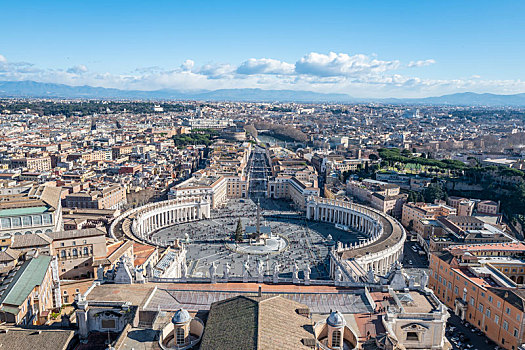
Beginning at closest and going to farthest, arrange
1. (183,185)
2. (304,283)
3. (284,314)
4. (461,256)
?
(284,314) < (304,283) < (461,256) < (183,185)

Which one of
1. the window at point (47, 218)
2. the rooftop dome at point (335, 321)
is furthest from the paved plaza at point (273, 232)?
the rooftop dome at point (335, 321)

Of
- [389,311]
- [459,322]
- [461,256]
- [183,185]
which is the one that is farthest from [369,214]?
[389,311]

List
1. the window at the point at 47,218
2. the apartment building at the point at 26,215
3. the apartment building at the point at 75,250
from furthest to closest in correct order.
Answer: the window at the point at 47,218 → the apartment building at the point at 26,215 → the apartment building at the point at 75,250

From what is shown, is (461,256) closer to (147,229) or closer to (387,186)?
(387,186)

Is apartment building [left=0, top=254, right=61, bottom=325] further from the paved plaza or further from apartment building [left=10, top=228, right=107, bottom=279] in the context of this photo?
the paved plaza

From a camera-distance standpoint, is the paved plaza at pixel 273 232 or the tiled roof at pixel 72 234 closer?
the tiled roof at pixel 72 234

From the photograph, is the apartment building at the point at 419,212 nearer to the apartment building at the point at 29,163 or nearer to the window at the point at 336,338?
the window at the point at 336,338

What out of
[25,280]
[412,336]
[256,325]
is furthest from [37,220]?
[412,336]

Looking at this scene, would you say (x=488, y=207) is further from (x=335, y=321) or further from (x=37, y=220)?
(x=37, y=220)

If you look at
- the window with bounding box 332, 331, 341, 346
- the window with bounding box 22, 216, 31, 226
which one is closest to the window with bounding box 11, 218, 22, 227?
the window with bounding box 22, 216, 31, 226
